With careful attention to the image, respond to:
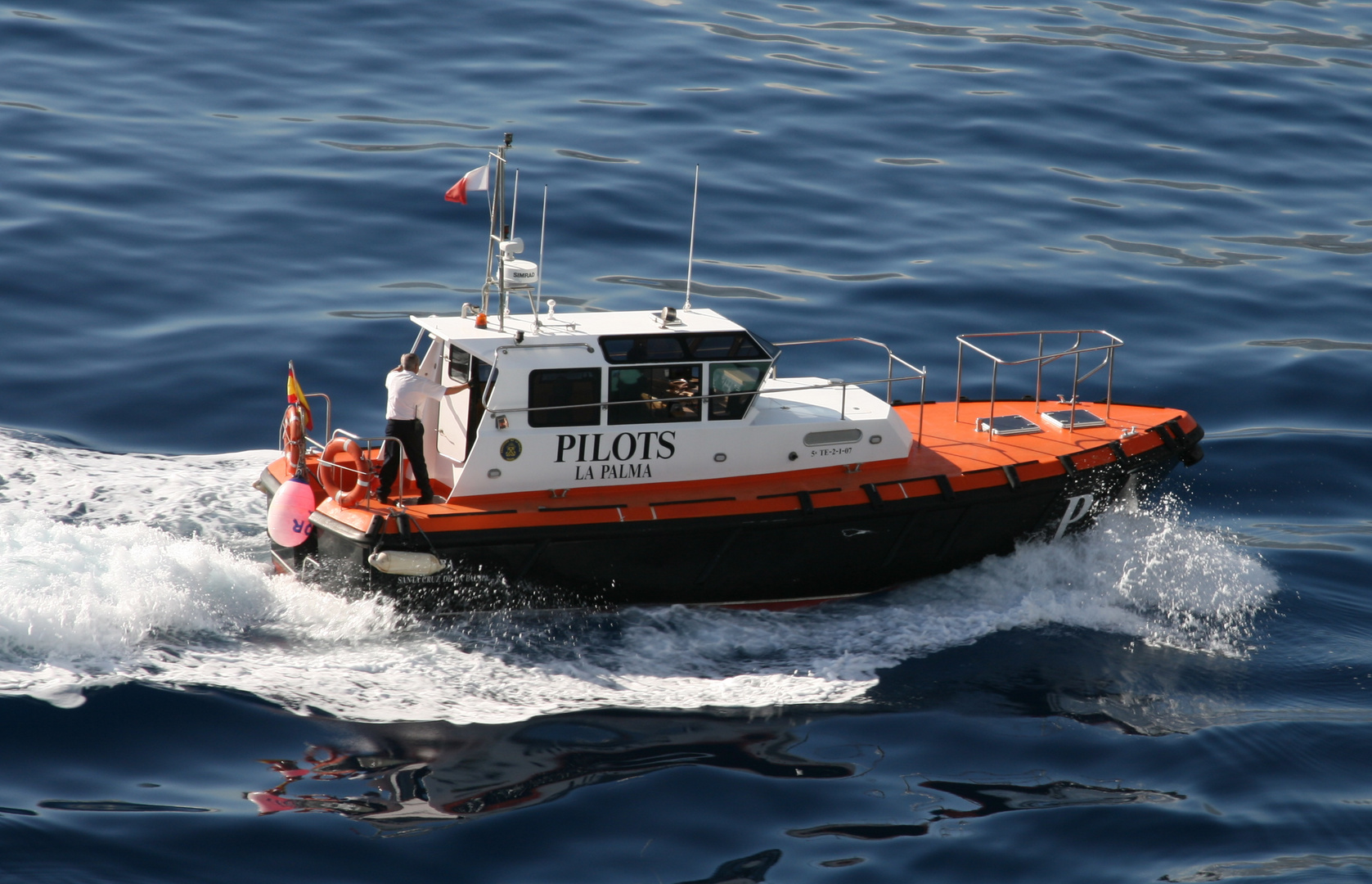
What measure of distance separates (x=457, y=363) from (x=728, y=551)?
2.47 metres

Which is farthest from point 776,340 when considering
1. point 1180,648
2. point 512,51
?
point 512,51

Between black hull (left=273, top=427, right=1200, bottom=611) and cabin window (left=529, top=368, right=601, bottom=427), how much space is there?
2.59 feet

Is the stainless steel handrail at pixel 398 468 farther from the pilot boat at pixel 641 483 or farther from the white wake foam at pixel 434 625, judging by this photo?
the white wake foam at pixel 434 625

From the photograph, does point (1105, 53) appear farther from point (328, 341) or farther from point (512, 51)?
point (328, 341)

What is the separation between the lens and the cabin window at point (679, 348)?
9922 mm

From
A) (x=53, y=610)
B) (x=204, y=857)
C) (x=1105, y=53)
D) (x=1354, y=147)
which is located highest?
(x=1105, y=53)

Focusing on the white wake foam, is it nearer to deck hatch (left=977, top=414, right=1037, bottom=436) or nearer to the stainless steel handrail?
the stainless steel handrail

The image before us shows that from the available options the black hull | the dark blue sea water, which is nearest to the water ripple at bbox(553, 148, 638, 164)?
the dark blue sea water

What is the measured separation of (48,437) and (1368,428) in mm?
12514

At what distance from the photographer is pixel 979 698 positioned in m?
9.23

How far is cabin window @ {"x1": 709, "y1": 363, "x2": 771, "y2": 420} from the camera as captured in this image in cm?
1015

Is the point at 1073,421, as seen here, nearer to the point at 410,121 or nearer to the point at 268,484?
the point at 268,484

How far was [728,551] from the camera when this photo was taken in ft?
33.2

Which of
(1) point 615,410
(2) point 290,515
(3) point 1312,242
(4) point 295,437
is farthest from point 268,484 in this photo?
(3) point 1312,242
